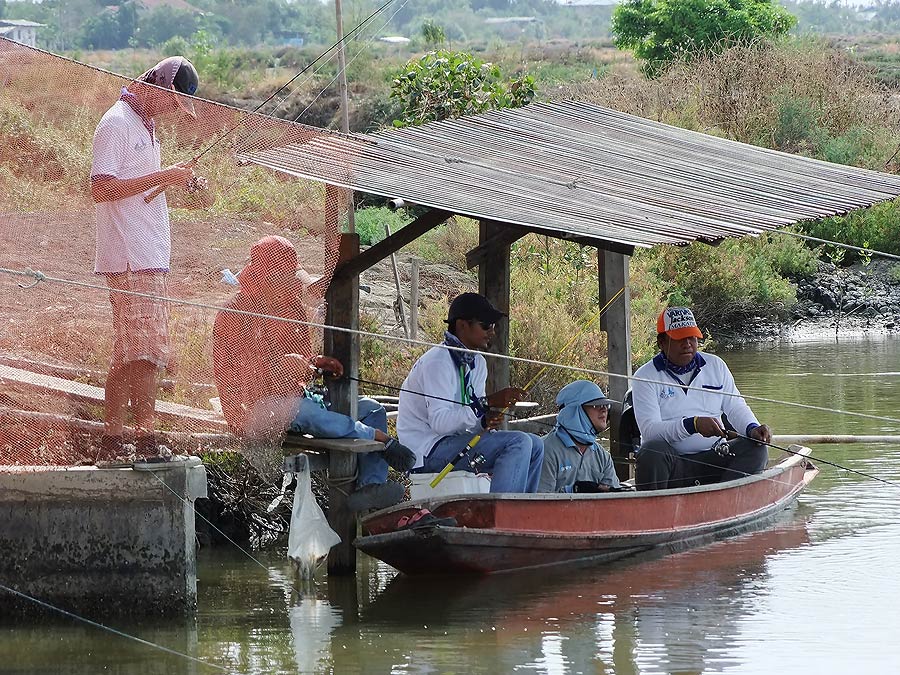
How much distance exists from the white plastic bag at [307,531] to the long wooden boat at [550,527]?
22 cm

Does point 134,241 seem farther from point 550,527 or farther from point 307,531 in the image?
point 550,527

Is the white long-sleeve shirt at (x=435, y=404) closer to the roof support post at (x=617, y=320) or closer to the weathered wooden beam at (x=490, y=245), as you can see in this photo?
the weathered wooden beam at (x=490, y=245)

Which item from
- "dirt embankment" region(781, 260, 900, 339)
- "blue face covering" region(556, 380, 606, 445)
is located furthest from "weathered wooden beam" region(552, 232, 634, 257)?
"dirt embankment" region(781, 260, 900, 339)

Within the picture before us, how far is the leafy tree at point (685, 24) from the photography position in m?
37.9

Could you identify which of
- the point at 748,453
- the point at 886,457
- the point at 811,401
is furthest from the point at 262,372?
the point at 811,401

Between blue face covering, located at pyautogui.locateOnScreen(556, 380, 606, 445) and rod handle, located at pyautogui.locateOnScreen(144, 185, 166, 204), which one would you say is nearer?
rod handle, located at pyautogui.locateOnScreen(144, 185, 166, 204)

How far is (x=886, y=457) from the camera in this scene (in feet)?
44.3

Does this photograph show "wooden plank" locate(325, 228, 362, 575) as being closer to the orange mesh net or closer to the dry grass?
the orange mesh net

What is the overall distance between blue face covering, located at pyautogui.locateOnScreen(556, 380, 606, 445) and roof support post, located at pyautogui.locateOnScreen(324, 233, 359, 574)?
4.44ft

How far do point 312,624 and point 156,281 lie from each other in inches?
A: 84.9

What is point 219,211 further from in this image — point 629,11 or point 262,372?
point 629,11

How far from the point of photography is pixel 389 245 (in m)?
8.90

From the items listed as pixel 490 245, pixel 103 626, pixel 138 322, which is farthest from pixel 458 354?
pixel 103 626

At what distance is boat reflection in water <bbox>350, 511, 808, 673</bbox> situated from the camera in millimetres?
7566
